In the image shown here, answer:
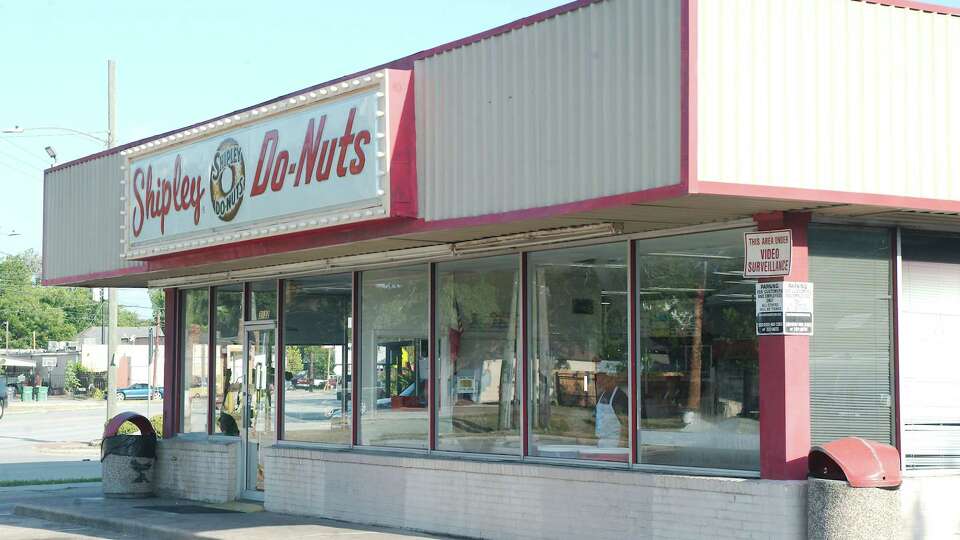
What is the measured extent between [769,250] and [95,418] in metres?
48.2

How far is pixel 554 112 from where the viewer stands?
10328 mm

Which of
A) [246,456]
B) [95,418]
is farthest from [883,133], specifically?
[95,418]

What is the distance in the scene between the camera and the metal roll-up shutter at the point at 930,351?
10.5m

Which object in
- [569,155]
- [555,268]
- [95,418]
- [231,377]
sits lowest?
[95,418]

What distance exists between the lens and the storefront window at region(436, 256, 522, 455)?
42.6 ft

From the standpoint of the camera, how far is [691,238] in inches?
432

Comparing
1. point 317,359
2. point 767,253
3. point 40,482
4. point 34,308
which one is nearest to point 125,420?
point 317,359

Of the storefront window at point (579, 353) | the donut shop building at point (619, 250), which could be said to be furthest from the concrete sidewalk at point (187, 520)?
the storefront window at point (579, 353)

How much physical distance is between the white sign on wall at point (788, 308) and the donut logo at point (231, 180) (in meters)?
6.67

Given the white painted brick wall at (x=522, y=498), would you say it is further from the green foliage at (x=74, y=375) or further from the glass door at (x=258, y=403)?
the green foliage at (x=74, y=375)

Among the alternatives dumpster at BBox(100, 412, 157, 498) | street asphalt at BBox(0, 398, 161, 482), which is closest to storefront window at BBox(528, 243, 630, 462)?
dumpster at BBox(100, 412, 157, 498)

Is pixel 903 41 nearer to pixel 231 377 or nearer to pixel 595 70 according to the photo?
pixel 595 70

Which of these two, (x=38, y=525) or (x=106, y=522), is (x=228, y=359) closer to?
(x=106, y=522)

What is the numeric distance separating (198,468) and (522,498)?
285 inches
